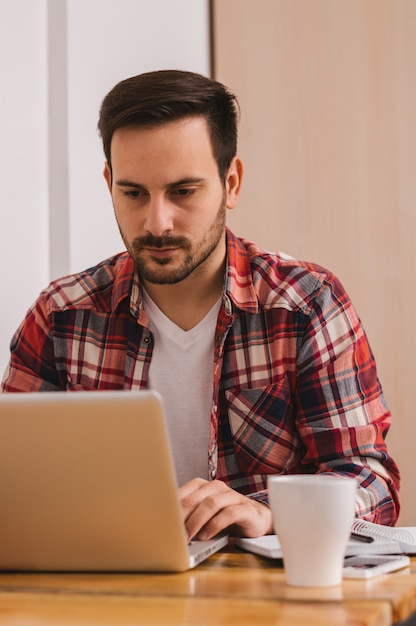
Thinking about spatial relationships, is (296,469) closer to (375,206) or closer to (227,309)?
(227,309)

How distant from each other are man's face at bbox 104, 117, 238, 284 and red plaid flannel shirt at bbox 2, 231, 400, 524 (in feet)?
0.31

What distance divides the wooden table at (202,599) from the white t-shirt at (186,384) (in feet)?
2.35

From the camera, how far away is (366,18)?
2.47 meters

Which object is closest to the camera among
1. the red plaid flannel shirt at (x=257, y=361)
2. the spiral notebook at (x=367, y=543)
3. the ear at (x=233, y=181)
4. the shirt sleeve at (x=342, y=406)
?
the spiral notebook at (x=367, y=543)

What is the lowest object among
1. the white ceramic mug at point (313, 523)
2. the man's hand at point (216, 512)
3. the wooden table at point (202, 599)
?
the man's hand at point (216, 512)

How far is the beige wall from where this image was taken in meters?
2.42

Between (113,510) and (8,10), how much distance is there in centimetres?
131

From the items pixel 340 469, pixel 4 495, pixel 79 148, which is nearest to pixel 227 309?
pixel 340 469

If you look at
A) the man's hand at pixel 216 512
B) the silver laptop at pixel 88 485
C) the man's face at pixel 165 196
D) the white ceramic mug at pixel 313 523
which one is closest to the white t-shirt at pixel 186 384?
the man's face at pixel 165 196

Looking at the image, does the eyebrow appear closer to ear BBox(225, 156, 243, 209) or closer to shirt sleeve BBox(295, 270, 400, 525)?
ear BBox(225, 156, 243, 209)

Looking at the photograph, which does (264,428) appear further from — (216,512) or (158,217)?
(216,512)

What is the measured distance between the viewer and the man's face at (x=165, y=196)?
1.56 m

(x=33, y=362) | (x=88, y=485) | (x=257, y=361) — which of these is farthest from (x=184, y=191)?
(x=88, y=485)

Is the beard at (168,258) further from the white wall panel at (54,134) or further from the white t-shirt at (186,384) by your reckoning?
the white wall panel at (54,134)
